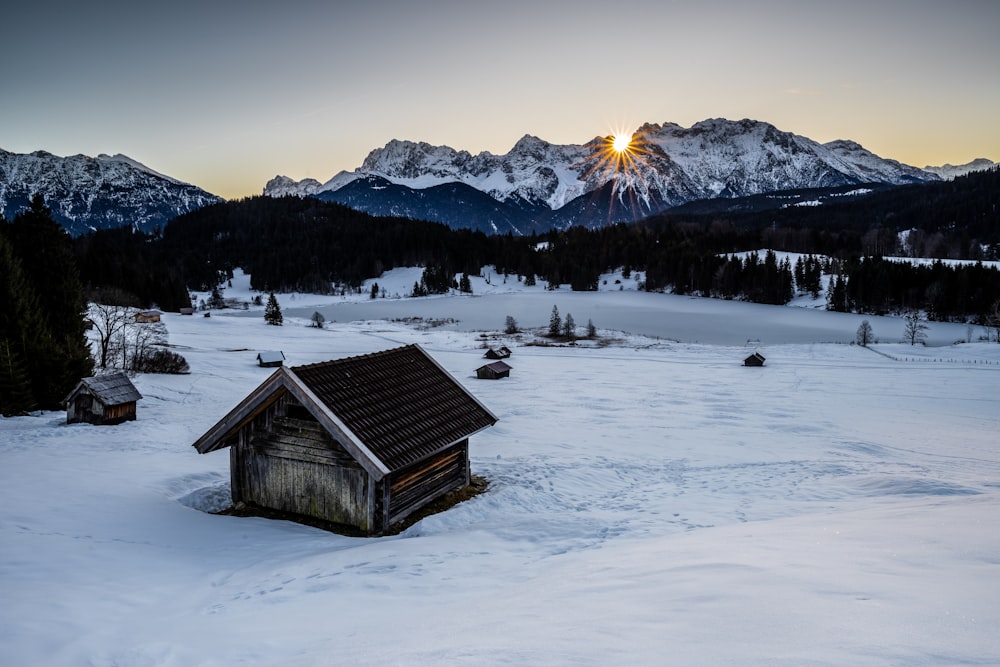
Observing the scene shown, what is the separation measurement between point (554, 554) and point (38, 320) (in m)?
31.5

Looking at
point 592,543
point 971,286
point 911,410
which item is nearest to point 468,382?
point 911,410

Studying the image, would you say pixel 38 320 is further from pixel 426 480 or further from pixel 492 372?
pixel 492 372

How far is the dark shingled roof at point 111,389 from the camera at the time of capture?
2472cm

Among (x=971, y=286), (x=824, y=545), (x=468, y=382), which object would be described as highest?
(x=971, y=286)

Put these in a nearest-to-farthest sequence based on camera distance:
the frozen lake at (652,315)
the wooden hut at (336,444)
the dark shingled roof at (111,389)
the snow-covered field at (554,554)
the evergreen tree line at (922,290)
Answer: the snow-covered field at (554,554) < the wooden hut at (336,444) < the dark shingled roof at (111,389) < the frozen lake at (652,315) < the evergreen tree line at (922,290)

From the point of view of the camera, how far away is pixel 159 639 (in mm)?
7332

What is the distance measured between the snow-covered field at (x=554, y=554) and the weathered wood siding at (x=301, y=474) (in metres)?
0.90

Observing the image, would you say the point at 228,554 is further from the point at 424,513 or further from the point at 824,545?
the point at 824,545

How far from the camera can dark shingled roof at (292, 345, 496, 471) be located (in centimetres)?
1341

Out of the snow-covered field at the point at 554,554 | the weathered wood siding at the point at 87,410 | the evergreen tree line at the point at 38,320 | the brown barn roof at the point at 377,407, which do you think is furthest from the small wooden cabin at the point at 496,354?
the brown barn roof at the point at 377,407

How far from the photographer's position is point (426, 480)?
15.5 metres

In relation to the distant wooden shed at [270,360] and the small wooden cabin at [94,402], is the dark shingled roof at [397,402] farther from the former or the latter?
the distant wooden shed at [270,360]

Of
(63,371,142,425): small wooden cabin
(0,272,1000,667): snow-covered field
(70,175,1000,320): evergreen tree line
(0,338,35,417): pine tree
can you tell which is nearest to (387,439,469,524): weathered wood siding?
(0,272,1000,667): snow-covered field

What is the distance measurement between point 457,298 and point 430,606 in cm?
14623
